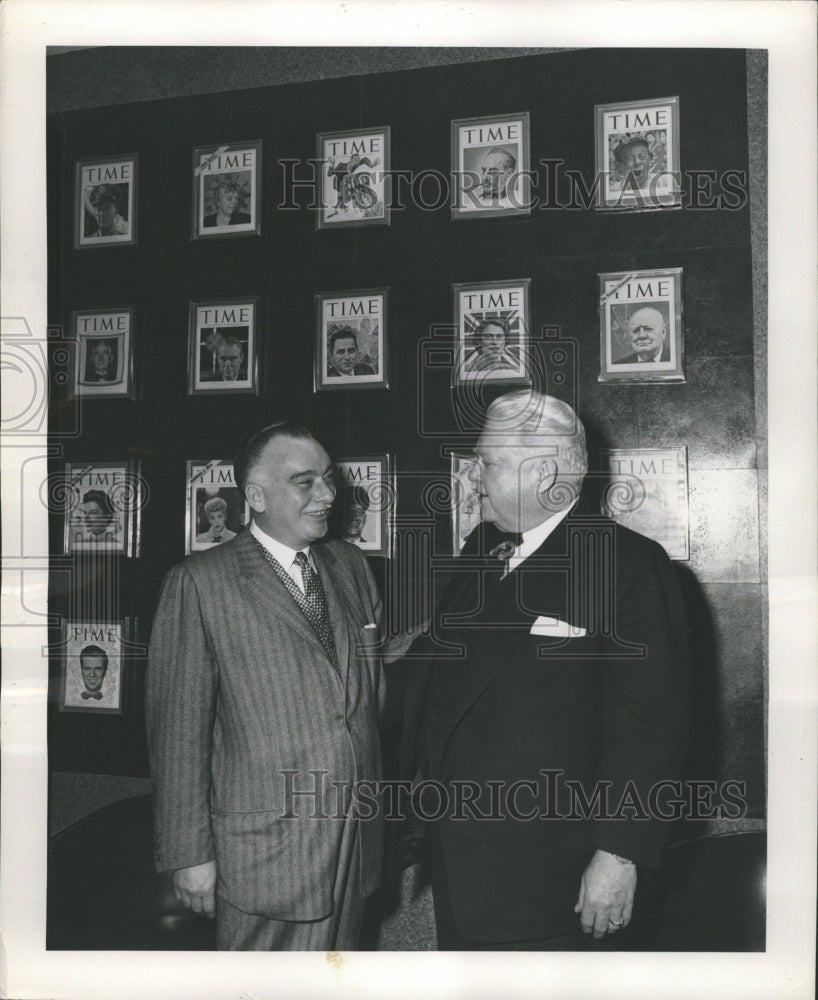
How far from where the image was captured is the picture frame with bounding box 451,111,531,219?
1881mm

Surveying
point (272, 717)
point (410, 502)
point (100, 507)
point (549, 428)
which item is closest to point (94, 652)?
point (100, 507)

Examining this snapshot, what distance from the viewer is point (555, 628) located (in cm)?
181

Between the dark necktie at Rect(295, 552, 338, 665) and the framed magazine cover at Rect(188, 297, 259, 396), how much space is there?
0.41 meters

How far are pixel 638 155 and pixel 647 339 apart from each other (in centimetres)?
41

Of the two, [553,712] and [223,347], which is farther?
[223,347]

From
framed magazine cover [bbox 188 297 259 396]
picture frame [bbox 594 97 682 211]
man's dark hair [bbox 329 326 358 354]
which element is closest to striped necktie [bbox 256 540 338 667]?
framed magazine cover [bbox 188 297 259 396]

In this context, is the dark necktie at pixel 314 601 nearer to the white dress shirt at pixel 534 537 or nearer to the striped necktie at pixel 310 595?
the striped necktie at pixel 310 595

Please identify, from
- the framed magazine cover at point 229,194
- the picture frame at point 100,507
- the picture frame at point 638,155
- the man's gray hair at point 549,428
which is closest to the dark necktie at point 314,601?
the picture frame at point 100,507

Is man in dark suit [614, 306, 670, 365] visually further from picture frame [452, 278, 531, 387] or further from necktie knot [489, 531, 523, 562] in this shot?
necktie knot [489, 531, 523, 562]

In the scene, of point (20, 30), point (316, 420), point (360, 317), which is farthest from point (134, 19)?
point (316, 420)

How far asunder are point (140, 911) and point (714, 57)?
228 cm

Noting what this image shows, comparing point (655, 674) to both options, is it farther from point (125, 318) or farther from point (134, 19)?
point (134, 19)

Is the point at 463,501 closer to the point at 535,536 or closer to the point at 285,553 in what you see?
the point at 535,536

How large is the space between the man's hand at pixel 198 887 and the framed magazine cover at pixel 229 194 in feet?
4.62
